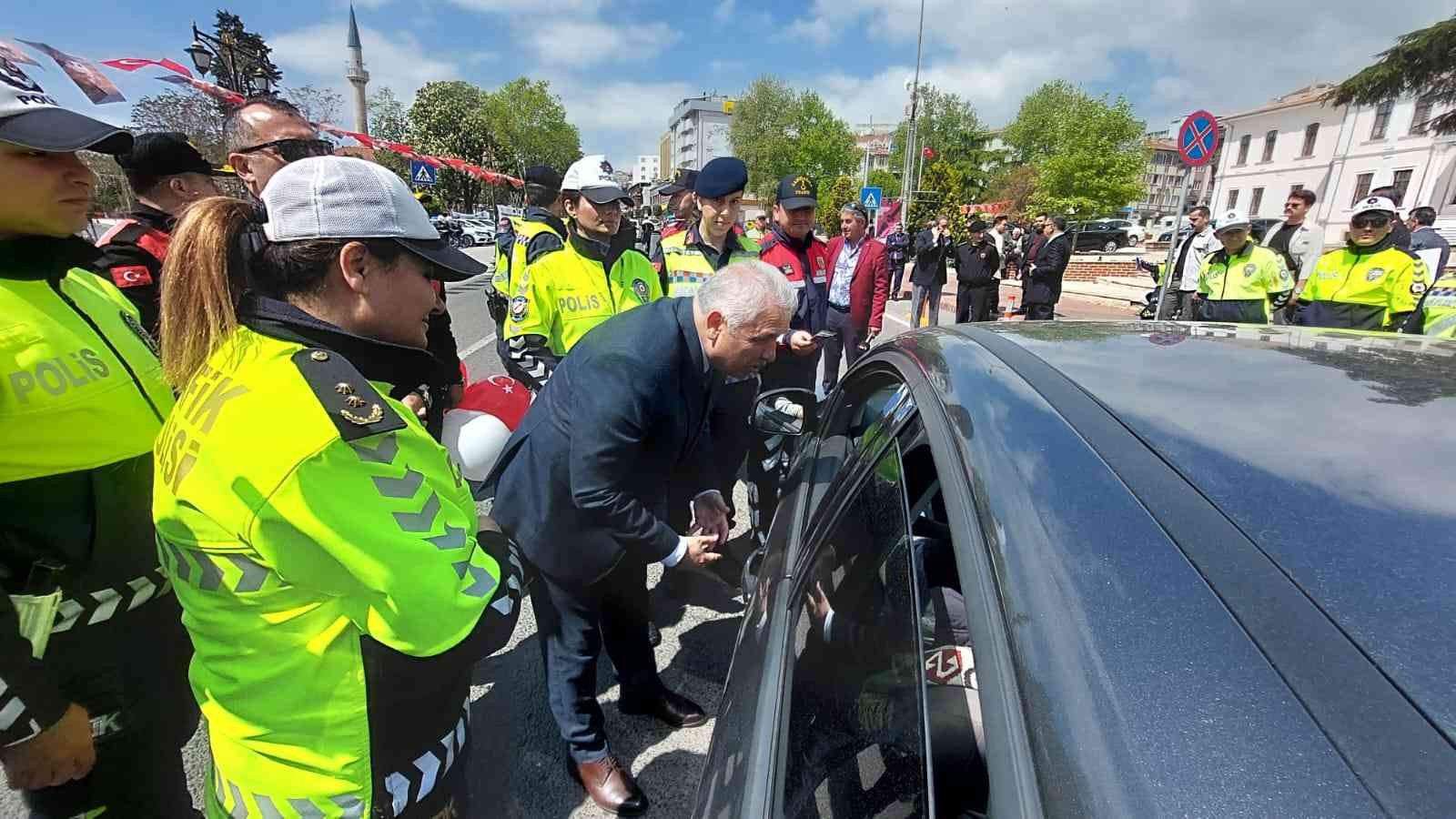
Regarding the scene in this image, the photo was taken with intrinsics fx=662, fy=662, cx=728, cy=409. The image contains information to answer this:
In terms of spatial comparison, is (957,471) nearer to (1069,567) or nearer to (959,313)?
(1069,567)

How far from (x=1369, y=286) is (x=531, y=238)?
579 centimetres

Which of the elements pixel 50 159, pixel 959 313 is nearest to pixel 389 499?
pixel 50 159

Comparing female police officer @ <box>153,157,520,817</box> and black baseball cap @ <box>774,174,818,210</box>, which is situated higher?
black baseball cap @ <box>774,174,818,210</box>

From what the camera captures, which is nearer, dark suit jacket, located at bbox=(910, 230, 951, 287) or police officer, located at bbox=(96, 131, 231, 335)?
police officer, located at bbox=(96, 131, 231, 335)

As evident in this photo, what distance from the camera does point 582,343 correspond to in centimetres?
178

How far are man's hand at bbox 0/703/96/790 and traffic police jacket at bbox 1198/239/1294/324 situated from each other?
6.66m

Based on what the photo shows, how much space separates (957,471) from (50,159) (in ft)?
5.69

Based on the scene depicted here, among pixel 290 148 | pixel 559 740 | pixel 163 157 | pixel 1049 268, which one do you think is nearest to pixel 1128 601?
pixel 559 740

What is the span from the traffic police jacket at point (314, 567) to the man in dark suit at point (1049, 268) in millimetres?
8229

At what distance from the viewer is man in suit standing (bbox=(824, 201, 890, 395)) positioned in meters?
4.92

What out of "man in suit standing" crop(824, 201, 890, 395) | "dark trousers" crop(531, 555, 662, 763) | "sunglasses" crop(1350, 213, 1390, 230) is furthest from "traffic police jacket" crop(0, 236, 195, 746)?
"sunglasses" crop(1350, 213, 1390, 230)

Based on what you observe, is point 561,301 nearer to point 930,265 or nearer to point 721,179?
point 721,179

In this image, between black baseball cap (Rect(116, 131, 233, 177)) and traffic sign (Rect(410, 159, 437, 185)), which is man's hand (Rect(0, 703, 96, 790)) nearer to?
black baseball cap (Rect(116, 131, 233, 177))

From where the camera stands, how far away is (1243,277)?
5.25 m
